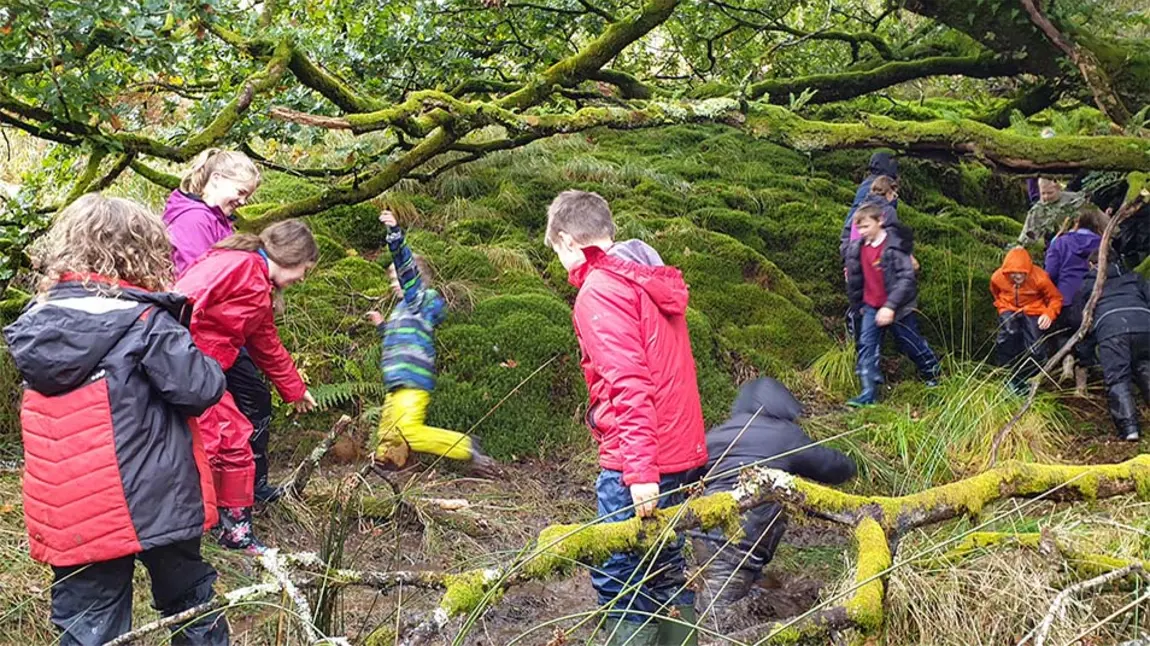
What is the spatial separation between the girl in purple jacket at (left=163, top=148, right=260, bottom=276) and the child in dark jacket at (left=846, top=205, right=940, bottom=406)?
453 cm

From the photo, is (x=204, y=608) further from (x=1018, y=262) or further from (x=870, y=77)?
(x=870, y=77)

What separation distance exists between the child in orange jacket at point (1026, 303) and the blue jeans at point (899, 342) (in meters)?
0.60

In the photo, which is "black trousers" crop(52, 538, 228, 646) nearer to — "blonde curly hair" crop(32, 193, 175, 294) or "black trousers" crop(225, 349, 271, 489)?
"blonde curly hair" crop(32, 193, 175, 294)

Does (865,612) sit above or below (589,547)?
below

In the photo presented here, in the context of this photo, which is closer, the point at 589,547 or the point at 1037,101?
the point at 589,547

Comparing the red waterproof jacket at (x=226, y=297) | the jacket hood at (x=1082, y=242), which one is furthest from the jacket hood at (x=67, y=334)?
the jacket hood at (x=1082, y=242)

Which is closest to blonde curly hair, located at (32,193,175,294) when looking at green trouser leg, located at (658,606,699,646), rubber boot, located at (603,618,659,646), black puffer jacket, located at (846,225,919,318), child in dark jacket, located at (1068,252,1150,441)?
rubber boot, located at (603,618,659,646)

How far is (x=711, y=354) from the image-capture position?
7102 millimetres

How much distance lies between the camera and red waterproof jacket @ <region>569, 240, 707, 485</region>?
3383 millimetres

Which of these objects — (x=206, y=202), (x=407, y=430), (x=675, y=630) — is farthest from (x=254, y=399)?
(x=675, y=630)

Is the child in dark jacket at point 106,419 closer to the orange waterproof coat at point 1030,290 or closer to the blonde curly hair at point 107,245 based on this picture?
the blonde curly hair at point 107,245

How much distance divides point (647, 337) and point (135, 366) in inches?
69.4

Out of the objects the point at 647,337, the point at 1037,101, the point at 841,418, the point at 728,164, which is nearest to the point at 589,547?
the point at 647,337

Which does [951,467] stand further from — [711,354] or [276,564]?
[276,564]
